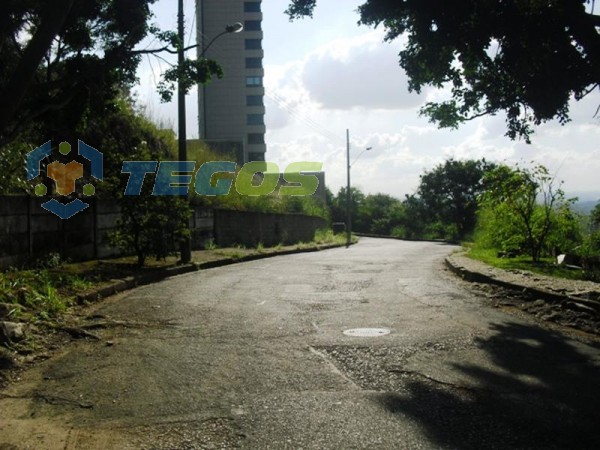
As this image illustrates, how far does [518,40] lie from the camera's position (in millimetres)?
9375

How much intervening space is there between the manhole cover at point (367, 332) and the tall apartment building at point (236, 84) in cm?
5969

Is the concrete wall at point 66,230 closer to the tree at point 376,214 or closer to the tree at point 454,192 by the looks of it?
the tree at point 454,192

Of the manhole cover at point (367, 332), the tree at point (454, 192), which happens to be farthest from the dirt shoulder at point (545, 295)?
the tree at point (454, 192)

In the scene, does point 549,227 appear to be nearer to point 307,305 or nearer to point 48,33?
point 307,305

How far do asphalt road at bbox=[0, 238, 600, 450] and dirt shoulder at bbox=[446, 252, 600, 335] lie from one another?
62 centimetres

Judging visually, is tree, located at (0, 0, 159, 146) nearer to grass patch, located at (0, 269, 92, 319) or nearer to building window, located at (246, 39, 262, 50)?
grass patch, located at (0, 269, 92, 319)

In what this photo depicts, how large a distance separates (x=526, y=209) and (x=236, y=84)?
2227 inches

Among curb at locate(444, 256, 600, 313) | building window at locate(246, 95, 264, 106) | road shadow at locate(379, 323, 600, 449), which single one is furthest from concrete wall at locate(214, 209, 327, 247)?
building window at locate(246, 95, 264, 106)

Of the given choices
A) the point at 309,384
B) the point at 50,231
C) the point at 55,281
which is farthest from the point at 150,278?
the point at 309,384

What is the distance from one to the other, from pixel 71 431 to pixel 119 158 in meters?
10.4

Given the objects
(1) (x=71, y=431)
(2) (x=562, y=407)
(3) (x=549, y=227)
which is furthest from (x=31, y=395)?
(3) (x=549, y=227)

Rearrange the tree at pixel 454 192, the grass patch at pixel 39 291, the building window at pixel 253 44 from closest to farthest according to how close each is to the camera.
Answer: the grass patch at pixel 39 291 < the tree at pixel 454 192 < the building window at pixel 253 44

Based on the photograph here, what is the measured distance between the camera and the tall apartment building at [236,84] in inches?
2650

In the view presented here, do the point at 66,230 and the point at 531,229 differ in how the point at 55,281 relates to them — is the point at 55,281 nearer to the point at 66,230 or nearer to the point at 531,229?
the point at 66,230
